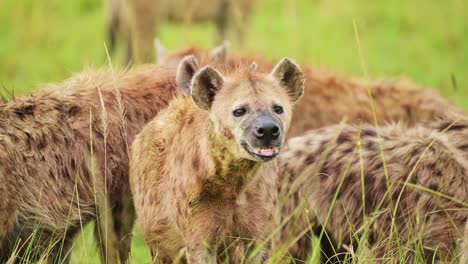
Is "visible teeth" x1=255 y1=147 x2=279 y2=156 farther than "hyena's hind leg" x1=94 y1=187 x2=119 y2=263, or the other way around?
"hyena's hind leg" x1=94 y1=187 x2=119 y2=263

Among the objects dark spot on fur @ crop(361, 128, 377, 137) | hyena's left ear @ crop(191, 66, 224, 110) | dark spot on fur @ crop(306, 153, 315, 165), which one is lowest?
dark spot on fur @ crop(306, 153, 315, 165)

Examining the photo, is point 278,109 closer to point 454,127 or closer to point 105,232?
point 105,232

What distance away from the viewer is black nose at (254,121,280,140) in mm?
3596

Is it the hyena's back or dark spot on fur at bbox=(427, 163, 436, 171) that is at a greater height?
the hyena's back

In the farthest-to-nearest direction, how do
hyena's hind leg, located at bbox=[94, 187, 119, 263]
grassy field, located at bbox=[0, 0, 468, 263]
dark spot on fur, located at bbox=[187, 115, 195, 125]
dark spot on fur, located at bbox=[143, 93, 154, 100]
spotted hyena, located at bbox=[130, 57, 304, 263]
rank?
grassy field, located at bbox=[0, 0, 468, 263]
dark spot on fur, located at bbox=[143, 93, 154, 100]
hyena's hind leg, located at bbox=[94, 187, 119, 263]
dark spot on fur, located at bbox=[187, 115, 195, 125]
spotted hyena, located at bbox=[130, 57, 304, 263]

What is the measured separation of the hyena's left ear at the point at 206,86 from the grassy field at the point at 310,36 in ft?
16.4

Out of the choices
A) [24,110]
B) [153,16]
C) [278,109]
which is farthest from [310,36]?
[278,109]

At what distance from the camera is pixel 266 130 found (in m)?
3.60

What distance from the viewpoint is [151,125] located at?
432cm

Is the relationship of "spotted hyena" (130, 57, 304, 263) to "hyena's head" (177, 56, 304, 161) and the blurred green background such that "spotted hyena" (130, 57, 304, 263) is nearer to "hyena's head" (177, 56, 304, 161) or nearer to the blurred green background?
→ "hyena's head" (177, 56, 304, 161)

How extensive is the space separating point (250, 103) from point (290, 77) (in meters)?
0.35

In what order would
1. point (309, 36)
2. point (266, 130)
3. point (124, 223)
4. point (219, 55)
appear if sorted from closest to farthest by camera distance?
point (266, 130), point (124, 223), point (219, 55), point (309, 36)

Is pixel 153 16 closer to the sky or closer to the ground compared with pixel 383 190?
closer to the ground

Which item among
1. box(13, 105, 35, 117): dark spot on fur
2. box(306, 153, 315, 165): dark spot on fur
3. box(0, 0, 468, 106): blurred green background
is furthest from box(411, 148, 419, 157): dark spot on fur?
box(0, 0, 468, 106): blurred green background
